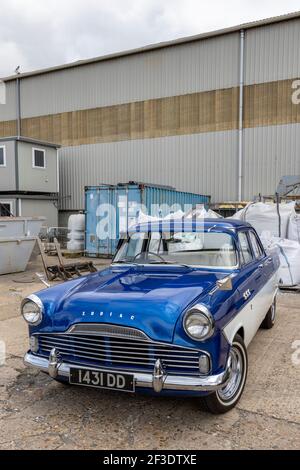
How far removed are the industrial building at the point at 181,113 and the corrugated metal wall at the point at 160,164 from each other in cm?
4

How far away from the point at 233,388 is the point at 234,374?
A: 114 millimetres

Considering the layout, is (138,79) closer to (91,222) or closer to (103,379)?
(91,222)

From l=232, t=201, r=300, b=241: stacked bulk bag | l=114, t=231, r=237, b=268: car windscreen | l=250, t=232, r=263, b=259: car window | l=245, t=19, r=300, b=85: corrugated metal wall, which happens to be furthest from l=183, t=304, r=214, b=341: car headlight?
l=245, t=19, r=300, b=85: corrugated metal wall

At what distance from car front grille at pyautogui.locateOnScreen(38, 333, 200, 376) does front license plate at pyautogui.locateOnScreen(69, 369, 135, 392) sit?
0.19ft

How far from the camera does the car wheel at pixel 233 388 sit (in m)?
3.01

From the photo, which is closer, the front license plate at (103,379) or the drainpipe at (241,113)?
the front license plate at (103,379)

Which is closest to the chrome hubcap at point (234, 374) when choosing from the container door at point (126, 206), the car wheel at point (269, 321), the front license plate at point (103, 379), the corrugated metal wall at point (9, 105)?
the front license plate at point (103, 379)

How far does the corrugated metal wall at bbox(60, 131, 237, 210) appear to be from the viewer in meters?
16.7

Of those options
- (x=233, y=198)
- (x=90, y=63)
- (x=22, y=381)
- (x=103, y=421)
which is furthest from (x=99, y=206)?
(x=103, y=421)

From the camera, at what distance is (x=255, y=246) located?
471 cm

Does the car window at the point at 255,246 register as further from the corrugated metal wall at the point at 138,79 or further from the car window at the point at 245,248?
the corrugated metal wall at the point at 138,79

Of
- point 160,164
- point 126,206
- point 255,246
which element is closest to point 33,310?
point 255,246

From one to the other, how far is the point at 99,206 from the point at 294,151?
793cm
